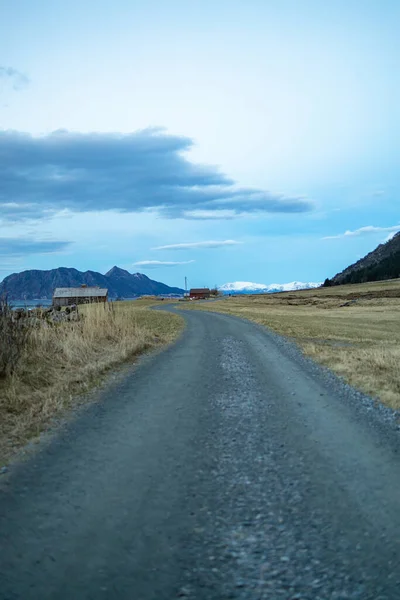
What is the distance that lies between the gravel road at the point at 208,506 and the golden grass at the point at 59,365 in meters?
0.73

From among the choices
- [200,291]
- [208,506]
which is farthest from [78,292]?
[200,291]

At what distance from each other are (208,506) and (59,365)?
8.56 metres

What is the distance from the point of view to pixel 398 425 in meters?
7.61

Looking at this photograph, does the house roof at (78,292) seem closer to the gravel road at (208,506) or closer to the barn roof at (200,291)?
the gravel road at (208,506)

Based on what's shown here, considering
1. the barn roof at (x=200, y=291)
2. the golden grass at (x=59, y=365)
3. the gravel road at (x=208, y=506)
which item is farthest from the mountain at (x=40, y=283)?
the barn roof at (x=200, y=291)

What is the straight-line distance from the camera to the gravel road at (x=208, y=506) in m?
3.38

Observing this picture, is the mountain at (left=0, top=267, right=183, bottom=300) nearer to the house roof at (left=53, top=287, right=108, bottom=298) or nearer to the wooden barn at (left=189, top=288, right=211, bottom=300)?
the house roof at (left=53, top=287, right=108, bottom=298)

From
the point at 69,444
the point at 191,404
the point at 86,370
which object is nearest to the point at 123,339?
the point at 86,370

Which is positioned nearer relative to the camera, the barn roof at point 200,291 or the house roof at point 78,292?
the house roof at point 78,292

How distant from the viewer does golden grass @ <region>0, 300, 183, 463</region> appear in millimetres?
7745

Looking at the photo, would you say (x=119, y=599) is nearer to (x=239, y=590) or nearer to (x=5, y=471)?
(x=239, y=590)

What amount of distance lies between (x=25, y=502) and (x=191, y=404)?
14.8 ft

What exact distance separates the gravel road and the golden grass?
28.8 inches

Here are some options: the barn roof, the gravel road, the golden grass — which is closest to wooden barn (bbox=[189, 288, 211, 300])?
the barn roof
